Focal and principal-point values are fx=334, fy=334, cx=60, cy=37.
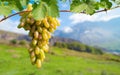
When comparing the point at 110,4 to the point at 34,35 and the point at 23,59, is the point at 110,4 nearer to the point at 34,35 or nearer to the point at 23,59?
the point at 34,35

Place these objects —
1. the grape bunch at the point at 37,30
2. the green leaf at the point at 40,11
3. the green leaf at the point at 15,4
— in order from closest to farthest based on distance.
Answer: the green leaf at the point at 40,11 → the green leaf at the point at 15,4 → the grape bunch at the point at 37,30

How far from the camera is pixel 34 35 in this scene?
173 cm

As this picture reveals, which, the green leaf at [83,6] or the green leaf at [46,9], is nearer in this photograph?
the green leaf at [46,9]

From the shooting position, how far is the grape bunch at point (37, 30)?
5.53ft

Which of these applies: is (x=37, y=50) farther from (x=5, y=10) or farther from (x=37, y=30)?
(x=5, y=10)

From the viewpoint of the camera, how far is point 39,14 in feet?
4.51

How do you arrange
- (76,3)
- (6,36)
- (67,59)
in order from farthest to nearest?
1. (6,36)
2. (67,59)
3. (76,3)

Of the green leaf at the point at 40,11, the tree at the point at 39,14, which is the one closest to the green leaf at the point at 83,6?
the tree at the point at 39,14

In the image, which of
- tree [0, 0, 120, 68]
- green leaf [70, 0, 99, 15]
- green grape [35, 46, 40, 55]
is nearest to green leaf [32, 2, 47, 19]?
tree [0, 0, 120, 68]

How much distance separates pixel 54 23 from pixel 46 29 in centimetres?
6

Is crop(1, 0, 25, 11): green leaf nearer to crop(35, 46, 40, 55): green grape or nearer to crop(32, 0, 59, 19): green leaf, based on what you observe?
crop(32, 0, 59, 19): green leaf

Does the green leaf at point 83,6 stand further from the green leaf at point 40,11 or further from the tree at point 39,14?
the green leaf at point 40,11

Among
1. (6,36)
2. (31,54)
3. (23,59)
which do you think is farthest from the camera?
(6,36)

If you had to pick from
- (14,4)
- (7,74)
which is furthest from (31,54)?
(7,74)
